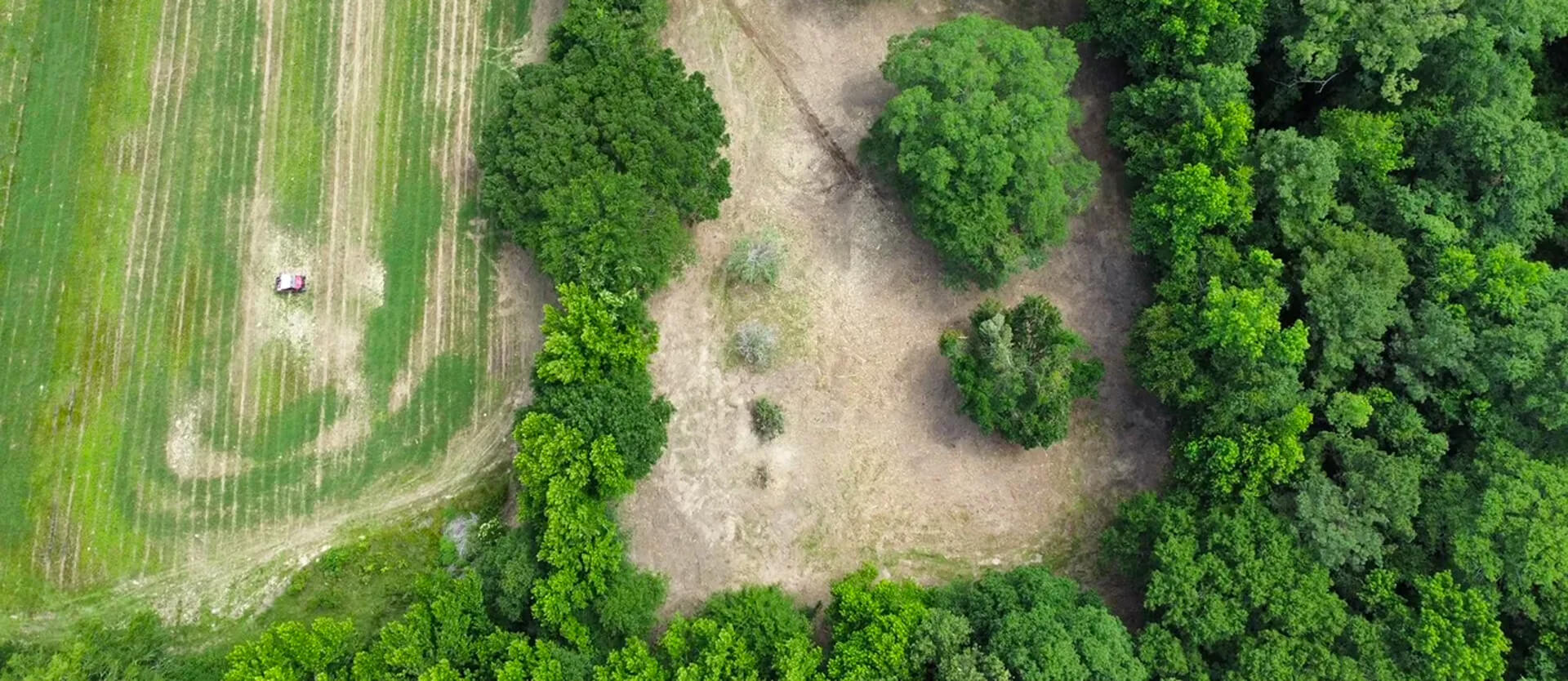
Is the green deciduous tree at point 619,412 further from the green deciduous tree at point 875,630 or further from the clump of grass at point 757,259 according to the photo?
the green deciduous tree at point 875,630

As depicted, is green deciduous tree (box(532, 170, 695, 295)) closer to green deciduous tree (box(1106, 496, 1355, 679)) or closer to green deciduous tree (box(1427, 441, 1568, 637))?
green deciduous tree (box(1106, 496, 1355, 679))

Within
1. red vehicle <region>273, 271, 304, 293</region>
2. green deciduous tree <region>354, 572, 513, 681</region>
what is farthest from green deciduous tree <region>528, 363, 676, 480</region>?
red vehicle <region>273, 271, 304, 293</region>

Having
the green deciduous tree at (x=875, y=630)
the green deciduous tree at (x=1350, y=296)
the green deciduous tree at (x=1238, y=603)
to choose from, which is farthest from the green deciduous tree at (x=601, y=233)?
the green deciduous tree at (x=1350, y=296)

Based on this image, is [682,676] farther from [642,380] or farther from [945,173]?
[945,173]

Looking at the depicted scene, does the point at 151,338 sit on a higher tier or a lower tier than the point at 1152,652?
higher

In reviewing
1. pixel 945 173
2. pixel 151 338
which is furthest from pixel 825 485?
pixel 151 338

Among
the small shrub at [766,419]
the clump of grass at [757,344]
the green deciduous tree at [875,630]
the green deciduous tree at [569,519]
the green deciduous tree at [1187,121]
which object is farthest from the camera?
the clump of grass at [757,344]
